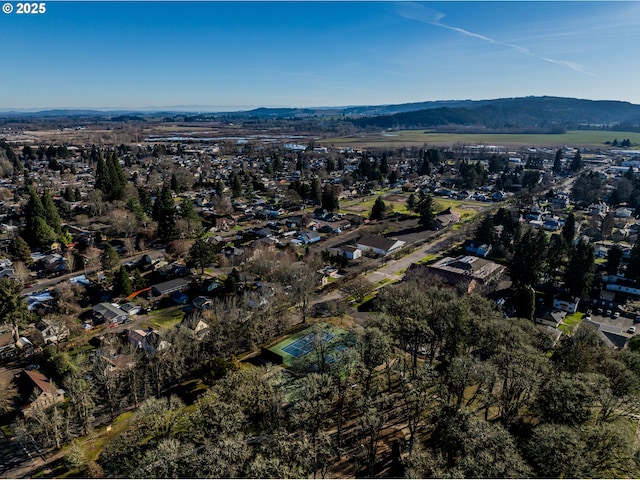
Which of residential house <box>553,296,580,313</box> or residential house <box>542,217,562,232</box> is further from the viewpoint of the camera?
residential house <box>542,217,562,232</box>

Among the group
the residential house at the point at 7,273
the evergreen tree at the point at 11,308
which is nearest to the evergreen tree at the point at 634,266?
the evergreen tree at the point at 11,308

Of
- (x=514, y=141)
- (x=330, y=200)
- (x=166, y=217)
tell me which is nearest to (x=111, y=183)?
(x=166, y=217)

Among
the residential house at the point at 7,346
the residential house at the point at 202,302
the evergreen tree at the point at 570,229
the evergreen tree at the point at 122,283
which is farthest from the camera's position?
the evergreen tree at the point at 570,229

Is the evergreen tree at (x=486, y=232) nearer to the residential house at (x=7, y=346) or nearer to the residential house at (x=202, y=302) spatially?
the residential house at (x=202, y=302)

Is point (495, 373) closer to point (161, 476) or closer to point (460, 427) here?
point (460, 427)

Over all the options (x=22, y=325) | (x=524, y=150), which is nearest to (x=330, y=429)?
(x=22, y=325)

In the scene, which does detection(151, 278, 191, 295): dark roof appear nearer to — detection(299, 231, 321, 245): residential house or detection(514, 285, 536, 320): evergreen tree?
detection(299, 231, 321, 245): residential house

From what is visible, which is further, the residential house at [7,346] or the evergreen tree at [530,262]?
the evergreen tree at [530,262]

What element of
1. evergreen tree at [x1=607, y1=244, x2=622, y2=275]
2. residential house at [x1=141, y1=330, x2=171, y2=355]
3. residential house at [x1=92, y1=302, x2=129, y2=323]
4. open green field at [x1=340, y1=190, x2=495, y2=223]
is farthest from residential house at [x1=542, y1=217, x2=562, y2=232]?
residential house at [x1=92, y1=302, x2=129, y2=323]
